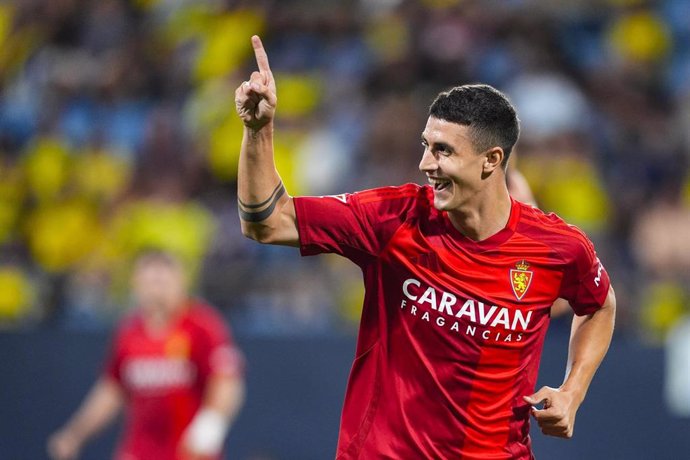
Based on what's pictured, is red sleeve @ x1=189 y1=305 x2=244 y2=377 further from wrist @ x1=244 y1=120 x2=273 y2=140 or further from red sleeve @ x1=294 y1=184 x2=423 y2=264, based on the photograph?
wrist @ x1=244 y1=120 x2=273 y2=140

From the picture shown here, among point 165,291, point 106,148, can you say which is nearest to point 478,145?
point 165,291

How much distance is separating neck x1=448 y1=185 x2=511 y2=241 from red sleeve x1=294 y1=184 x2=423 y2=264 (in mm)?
199

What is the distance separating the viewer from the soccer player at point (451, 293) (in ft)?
15.0

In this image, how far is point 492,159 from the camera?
469 cm

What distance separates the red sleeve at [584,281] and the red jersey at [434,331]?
13 centimetres

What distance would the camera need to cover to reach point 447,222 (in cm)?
479

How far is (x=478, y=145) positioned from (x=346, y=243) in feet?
2.03

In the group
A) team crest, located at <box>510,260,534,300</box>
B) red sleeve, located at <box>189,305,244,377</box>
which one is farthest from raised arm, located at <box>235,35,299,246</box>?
red sleeve, located at <box>189,305,244,377</box>

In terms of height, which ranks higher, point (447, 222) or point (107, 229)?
point (447, 222)

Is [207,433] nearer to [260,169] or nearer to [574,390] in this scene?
[574,390]

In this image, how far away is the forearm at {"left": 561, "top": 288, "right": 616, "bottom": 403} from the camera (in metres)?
4.90

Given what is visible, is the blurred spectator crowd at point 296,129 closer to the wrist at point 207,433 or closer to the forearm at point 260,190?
the wrist at point 207,433

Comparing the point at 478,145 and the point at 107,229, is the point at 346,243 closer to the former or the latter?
the point at 478,145

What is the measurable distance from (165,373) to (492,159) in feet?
14.1
